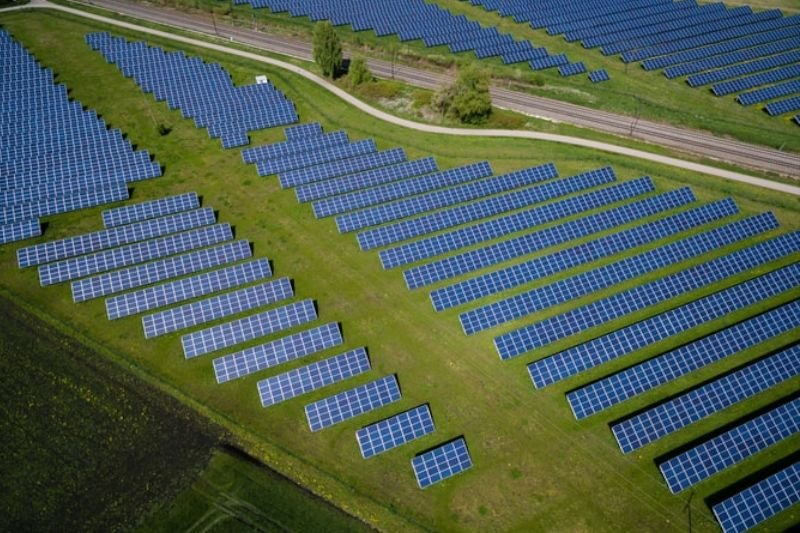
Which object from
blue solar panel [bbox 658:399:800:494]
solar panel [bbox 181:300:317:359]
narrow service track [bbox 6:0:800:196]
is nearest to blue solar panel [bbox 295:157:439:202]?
narrow service track [bbox 6:0:800:196]

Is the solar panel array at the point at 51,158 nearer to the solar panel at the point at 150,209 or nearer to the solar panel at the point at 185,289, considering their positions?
the solar panel at the point at 150,209

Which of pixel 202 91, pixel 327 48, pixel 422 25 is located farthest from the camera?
pixel 422 25

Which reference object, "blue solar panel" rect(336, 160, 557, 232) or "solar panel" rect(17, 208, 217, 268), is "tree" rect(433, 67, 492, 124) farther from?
"solar panel" rect(17, 208, 217, 268)

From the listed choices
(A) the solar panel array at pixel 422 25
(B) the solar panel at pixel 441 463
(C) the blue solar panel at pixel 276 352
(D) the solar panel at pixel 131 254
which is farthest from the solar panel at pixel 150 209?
(A) the solar panel array at pixel 422 25

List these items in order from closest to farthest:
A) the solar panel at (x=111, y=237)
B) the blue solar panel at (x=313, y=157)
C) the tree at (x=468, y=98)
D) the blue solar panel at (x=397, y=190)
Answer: the solar panel at (x=111, y=237)
the blue solar panel at (x=397, y=190)
the blue solar panel at (x=313, y=157)
the tree at (x=468, y=98)

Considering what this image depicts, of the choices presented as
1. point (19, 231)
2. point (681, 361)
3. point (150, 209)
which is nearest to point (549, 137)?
point (681, 361)

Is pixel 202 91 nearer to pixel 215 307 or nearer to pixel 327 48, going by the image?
pixel 327 48
